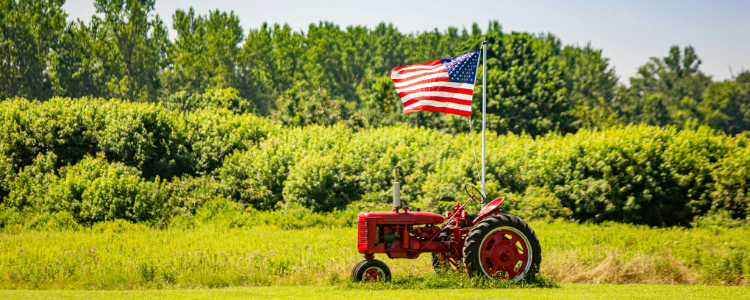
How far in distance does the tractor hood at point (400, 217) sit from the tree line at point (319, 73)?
3280cm

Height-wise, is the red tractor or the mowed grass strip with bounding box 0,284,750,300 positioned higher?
the red tractor

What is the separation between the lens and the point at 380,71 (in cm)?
8950

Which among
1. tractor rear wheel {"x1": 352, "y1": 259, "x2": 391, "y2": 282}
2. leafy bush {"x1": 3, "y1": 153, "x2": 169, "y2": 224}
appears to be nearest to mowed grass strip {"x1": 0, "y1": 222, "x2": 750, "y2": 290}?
tractor rear wheel {"x1": 352, "y1": 259, "x2": 391, "y2": 282}

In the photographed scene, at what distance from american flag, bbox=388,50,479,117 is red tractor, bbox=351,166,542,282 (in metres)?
2.41

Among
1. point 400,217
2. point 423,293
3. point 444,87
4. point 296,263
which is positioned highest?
point 444,87

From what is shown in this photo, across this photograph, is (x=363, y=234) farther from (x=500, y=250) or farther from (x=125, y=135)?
(x=125, y=135)

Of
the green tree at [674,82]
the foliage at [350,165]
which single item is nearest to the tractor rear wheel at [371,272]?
the foliage at [350,165]

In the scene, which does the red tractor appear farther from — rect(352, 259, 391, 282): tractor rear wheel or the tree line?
the tree line

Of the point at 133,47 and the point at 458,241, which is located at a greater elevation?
the point at 133,47

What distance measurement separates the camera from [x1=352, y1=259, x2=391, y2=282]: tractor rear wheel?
400 inches

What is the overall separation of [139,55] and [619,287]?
213 ft

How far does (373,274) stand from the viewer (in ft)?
33.8

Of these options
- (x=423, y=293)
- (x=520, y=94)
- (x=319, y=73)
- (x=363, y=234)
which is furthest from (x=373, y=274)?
(x=319, y=73)

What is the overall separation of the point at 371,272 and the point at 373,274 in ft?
0.16
